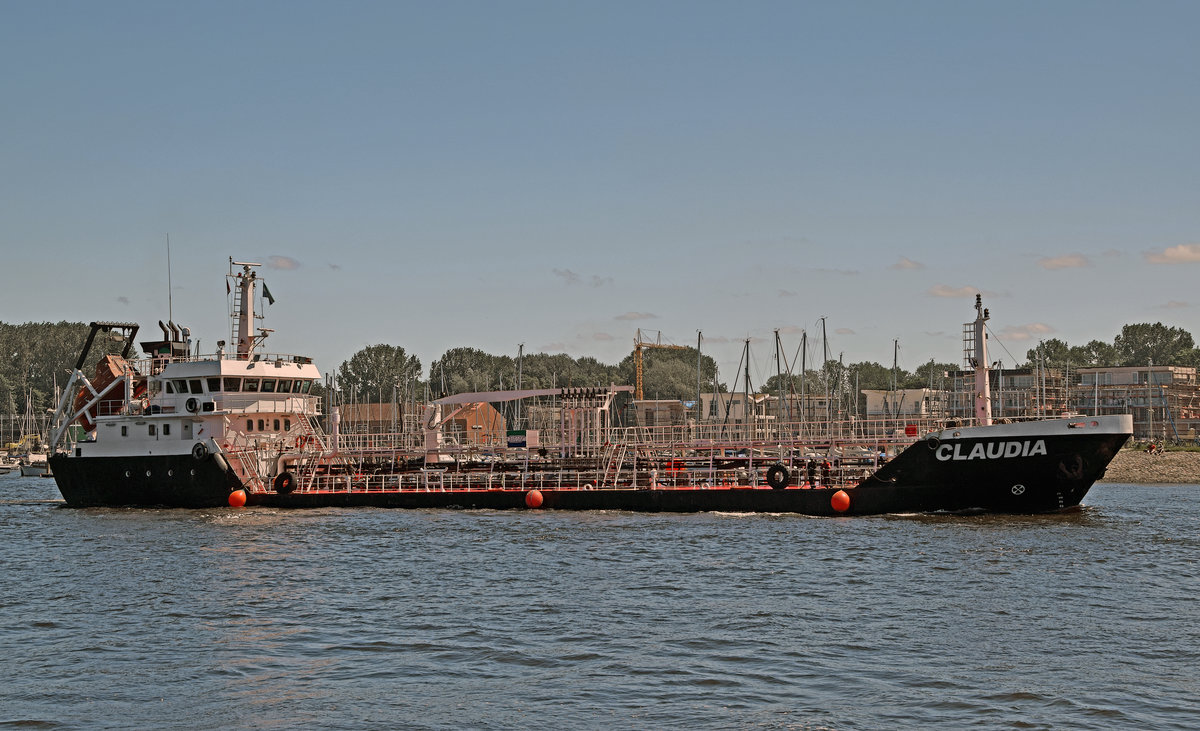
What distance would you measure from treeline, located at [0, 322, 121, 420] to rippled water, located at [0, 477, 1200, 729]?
14159 cm

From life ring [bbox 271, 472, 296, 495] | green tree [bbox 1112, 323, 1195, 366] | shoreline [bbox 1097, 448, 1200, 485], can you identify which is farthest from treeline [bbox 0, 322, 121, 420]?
green tree [bbox 1112, 323, 1195, 366]

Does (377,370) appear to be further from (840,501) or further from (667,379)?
(840,501)

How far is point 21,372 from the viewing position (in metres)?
172

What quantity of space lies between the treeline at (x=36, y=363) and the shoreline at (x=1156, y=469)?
5217 inches

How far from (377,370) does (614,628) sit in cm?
16155

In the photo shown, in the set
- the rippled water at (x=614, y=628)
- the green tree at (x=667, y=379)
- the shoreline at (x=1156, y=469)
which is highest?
the green tree at (x=667, y=379)

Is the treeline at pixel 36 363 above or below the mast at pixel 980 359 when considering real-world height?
above

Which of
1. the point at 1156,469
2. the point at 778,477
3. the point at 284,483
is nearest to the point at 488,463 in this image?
the point at 284,483

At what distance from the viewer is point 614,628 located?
843 inches

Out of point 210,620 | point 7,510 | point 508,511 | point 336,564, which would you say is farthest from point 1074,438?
point 7,510

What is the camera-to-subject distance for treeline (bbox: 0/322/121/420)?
163 meters

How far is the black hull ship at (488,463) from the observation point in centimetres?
3991

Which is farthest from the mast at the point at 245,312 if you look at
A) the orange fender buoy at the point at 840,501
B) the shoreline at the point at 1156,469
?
the shoreline at the point at 1156,469

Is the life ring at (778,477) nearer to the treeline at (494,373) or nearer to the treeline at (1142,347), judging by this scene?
the treeline at (494,373)
